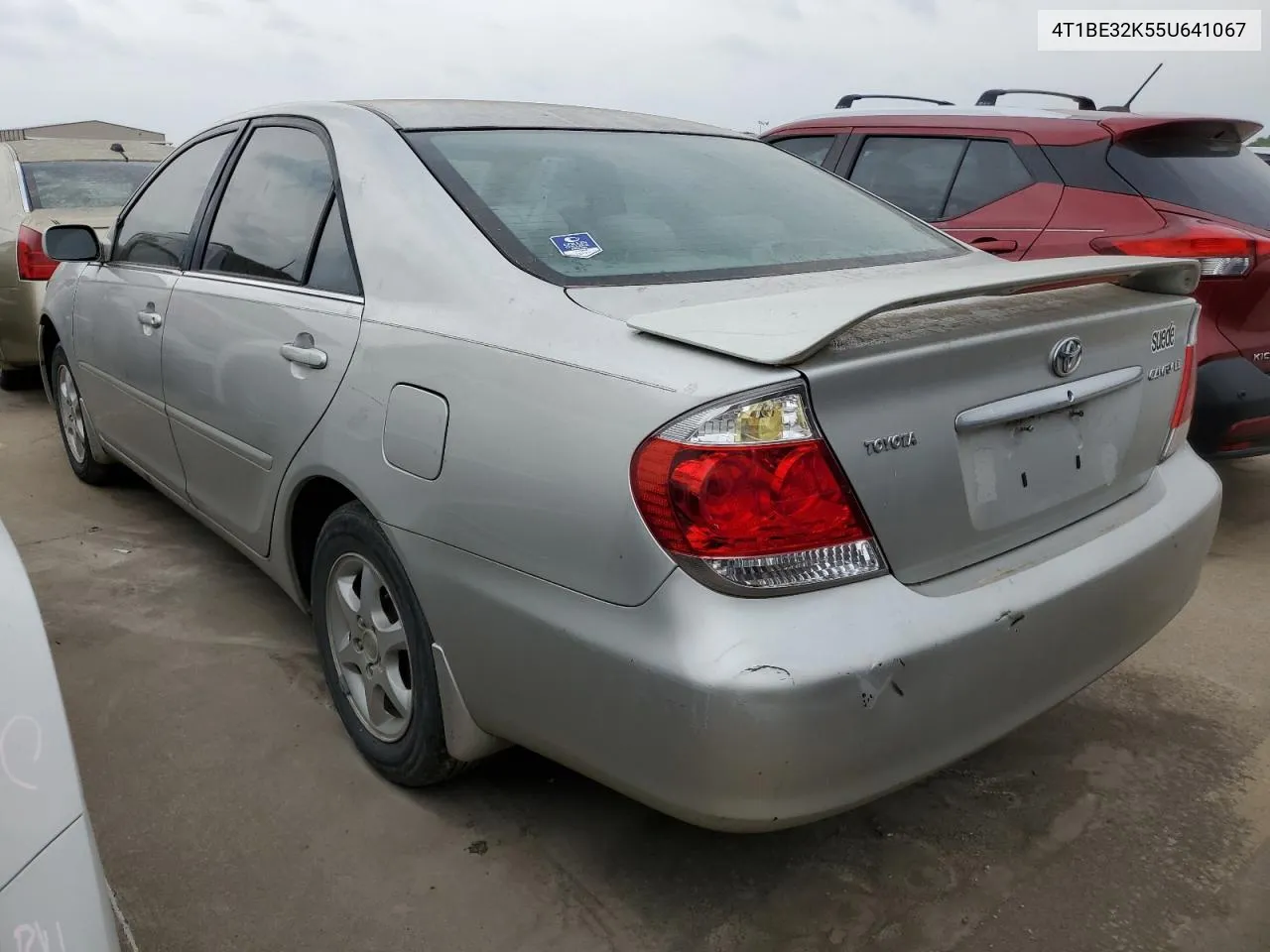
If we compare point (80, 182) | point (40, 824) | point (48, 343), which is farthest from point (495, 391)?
point (80, 182)

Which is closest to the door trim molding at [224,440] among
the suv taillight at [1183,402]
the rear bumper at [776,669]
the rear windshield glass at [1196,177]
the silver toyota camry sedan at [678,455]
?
the silver toyota camry sedan at [678,455]

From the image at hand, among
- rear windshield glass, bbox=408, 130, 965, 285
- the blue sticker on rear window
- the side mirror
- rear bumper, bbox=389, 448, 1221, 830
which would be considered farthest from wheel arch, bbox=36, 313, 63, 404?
rear bumper, bbox=389, 448, 1221, 830

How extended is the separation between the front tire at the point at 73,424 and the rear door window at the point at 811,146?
3.28 metres

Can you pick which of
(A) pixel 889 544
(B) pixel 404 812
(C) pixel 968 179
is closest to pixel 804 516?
(A) pixel 889 544

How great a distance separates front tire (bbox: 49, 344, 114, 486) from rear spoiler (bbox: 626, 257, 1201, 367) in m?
3.37

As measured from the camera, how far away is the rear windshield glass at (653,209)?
6.97 feet

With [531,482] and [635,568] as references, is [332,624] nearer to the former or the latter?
[531,482]

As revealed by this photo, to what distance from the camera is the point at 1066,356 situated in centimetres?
190

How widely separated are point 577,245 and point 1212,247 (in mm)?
2569

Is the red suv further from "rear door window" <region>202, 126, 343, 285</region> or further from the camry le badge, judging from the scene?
"rear door window" <region>202, 126, 343, 285</region>

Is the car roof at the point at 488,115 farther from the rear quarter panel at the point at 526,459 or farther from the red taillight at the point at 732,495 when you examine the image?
the red taillight at the point at 732,495

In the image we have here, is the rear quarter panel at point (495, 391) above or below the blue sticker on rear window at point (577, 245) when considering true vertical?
below

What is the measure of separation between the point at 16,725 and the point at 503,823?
4.08ft

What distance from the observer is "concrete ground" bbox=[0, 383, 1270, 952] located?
Answer: 1955 mm
